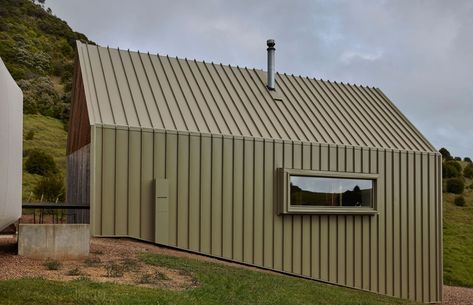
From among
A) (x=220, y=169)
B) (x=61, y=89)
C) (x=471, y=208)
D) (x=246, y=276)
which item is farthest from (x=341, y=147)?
(x=61, y=89)

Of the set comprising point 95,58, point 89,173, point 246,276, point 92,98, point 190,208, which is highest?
point 95,58

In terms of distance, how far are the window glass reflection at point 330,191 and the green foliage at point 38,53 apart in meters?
31.6

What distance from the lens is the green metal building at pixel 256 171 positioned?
12.4 meters

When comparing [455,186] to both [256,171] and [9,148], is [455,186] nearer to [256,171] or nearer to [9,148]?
[256,171]

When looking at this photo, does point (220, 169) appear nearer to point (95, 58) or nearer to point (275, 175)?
point (275, 175)

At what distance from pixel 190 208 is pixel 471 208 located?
28.2 meters

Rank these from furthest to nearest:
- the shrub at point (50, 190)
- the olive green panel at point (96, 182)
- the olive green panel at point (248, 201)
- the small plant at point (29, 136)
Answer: the small plant at point (29, 136)
the shrub at point (50, 190)
the olive green panel at point (248, 201)
the olive green panel at point (96, 182)

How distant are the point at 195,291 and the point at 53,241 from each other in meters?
3.01

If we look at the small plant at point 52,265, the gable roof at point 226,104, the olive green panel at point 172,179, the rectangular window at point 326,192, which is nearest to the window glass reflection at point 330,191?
the rectangular window at point 326,192

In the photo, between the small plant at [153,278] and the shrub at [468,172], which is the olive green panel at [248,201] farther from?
the shrub at [468,172]

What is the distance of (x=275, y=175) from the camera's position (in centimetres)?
1391

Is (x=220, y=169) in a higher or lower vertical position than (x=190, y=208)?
higher

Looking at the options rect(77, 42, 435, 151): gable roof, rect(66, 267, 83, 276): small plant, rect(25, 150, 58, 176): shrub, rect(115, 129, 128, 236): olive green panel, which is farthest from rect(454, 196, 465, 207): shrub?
rect(66, 267, 83, 276): small plant

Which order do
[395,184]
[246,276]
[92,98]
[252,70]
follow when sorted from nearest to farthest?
[246,276] < [92,98] < [395,184] < [252,70]
